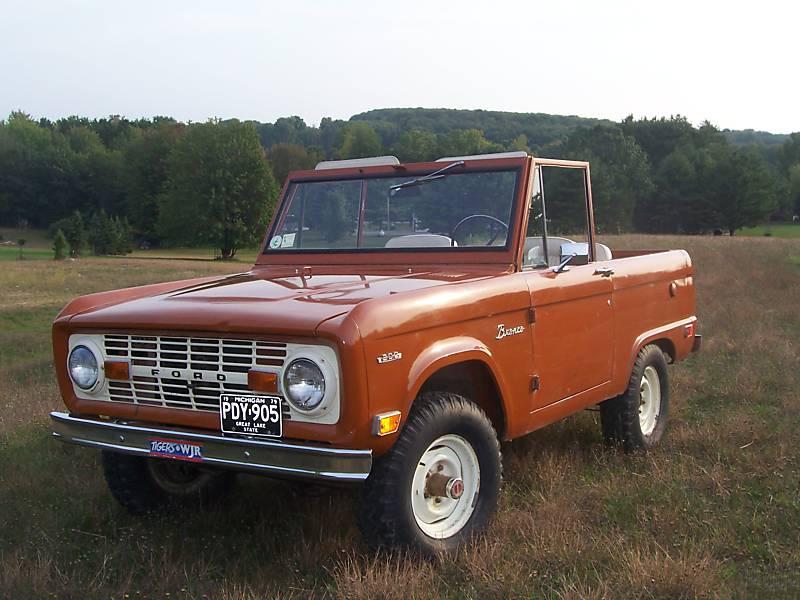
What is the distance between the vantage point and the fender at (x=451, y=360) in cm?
352

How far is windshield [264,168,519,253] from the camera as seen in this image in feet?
15.9

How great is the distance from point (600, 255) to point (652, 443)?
A: 1366 mm

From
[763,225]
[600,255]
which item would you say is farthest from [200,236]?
[600,255]

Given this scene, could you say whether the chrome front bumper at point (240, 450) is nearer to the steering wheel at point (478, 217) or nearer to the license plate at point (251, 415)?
the license plate at point (251, 415)

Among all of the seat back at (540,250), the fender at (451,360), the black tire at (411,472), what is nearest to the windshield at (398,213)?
the seat back at (540,250)

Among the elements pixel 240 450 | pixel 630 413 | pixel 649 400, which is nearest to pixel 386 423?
pixel 240 450

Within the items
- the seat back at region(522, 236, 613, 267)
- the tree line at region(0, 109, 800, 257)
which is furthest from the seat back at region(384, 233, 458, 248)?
the tree line at region(0, 109, 800, 257)

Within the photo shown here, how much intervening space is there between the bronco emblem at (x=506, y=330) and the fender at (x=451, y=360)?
0.13 meters

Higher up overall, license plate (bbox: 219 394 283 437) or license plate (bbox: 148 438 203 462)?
license plate (bbox: 219 394 283 437)

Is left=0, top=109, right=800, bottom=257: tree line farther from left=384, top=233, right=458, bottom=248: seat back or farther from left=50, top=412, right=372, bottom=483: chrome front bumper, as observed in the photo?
left=50, top=412, right=372, bottom=483: chrome front bumper

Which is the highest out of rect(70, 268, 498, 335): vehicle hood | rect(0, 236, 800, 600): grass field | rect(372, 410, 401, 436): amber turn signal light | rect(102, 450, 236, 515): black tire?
rect(70, 268, 498, 335): vehicle hood

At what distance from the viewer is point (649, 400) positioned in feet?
19.7

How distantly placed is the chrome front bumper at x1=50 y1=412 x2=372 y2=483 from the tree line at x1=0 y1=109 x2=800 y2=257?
45739 mm

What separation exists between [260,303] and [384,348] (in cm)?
66
